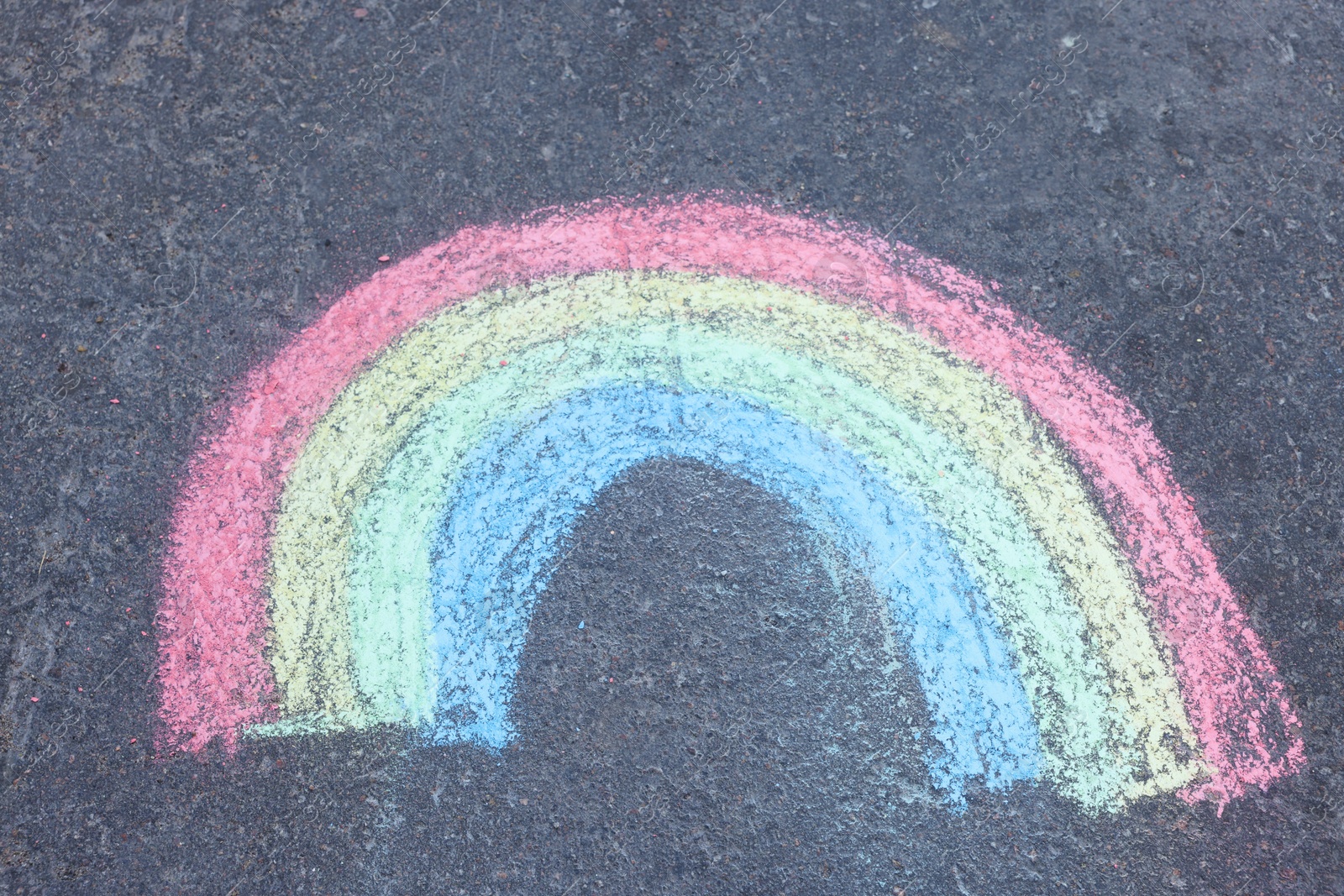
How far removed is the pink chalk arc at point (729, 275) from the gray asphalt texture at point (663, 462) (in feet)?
0.25

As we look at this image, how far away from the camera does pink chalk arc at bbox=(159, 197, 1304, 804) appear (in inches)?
83.4

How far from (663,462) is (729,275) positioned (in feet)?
2.08

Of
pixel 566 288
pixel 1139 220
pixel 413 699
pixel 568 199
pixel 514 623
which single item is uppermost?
pixel 568 199

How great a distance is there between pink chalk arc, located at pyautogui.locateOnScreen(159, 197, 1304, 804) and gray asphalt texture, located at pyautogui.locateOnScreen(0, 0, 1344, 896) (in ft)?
0.25

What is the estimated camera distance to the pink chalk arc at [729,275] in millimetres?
2119

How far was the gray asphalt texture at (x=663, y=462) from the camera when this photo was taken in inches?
80.4

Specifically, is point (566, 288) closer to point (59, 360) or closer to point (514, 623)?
point (514, 623)

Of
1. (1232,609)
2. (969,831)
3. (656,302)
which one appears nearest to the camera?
(969,831)

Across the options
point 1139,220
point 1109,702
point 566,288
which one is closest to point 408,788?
point 566,288

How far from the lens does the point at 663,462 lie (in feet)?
7.36

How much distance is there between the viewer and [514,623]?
2.16 meters

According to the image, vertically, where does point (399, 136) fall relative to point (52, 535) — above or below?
above

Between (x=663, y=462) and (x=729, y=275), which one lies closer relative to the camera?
(x=663, y=462)

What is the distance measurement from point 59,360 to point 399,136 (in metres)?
1.24
